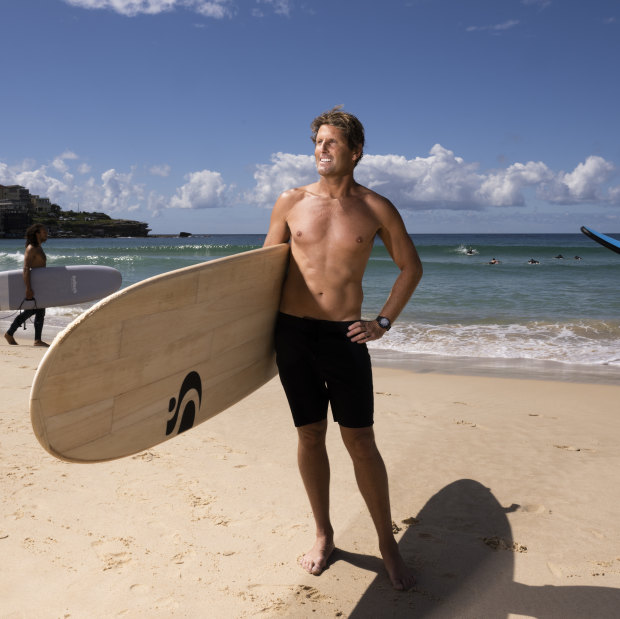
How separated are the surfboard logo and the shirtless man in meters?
0.36

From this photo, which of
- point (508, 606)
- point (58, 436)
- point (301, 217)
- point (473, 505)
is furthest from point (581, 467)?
point (58, 436)

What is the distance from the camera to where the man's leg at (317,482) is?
2.21 metres

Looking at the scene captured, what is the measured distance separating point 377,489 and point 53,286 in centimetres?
648

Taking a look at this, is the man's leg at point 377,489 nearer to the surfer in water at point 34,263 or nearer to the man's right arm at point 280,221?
the man's right arm at point 280,221

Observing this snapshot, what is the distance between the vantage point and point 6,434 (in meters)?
3.55

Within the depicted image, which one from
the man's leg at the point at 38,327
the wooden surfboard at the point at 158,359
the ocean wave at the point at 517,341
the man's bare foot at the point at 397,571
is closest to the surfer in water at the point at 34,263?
the man's leg at the point at 38,327

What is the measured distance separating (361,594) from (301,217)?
4.55 feet

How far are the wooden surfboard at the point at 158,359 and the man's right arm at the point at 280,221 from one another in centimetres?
4

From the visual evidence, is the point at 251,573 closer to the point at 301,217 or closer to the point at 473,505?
the point at 473,505

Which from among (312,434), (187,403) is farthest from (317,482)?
(187,403)

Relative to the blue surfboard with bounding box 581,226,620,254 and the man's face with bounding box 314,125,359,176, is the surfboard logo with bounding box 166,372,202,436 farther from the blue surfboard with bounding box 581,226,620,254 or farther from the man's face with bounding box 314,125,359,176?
the blue surfboard with bounding box 581,226,620,254

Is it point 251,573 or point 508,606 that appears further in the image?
point 251,573

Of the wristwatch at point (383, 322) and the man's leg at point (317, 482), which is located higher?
the wristwatch at point (383, 322)

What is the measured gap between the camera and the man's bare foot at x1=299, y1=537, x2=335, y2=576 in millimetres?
2207
